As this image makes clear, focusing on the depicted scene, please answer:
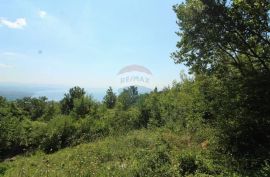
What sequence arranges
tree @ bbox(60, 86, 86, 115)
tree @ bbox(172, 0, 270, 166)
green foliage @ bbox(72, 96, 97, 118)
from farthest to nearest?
tree @ bbox(60, 86, 86, 115), green foliage @ bbox(72, 96, 97, 118), tree @ bbox(172, 0, 270, 166)

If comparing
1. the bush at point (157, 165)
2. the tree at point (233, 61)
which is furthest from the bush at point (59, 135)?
the bush at point (157, 165)

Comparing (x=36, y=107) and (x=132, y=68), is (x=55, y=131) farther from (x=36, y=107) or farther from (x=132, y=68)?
(x=36, y=107)

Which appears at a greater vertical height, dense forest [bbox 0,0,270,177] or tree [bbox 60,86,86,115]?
tree [bbox 60,86,86,115]

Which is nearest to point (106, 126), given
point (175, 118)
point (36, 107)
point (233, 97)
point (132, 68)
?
point (175, 118)

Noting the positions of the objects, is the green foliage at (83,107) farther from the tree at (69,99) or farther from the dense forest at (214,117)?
the dense forest at (214,117)

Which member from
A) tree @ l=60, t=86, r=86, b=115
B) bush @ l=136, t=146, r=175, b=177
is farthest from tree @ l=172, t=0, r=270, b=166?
tree @ l=60, t=86, r=86, b=115

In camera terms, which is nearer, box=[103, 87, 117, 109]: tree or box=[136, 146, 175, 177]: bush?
box=[136, 146, 175, 177]: bush

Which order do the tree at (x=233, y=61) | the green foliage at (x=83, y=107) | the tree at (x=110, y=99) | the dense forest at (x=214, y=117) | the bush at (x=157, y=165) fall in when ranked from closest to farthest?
1. the bush at (x=157, y=165)
2. the dense forest at (x=214, y=117)
3. the tree at (x=233, y=61)
4. the green foliage at (x=83, y=107)
5. the tree at (x=110, y=99)

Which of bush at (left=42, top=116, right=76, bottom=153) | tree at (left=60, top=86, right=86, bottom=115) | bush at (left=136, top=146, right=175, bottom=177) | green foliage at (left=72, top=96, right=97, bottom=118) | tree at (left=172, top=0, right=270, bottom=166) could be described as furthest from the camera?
tree at (left=60, top=86, right=86, bottom=115)

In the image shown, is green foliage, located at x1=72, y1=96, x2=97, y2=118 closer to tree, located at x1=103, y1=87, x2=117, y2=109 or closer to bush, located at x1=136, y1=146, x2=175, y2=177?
tree, located at x1=103, y1=87, x2=117, y2=109

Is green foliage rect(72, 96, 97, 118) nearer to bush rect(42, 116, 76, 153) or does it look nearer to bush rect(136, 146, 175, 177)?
bush rect(42, 116, 76, 153)

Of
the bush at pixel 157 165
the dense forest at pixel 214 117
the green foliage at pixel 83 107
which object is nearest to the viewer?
the bush at pixel 157 165

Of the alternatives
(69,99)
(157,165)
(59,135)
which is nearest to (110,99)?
(69,99)

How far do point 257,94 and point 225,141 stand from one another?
2.65m
